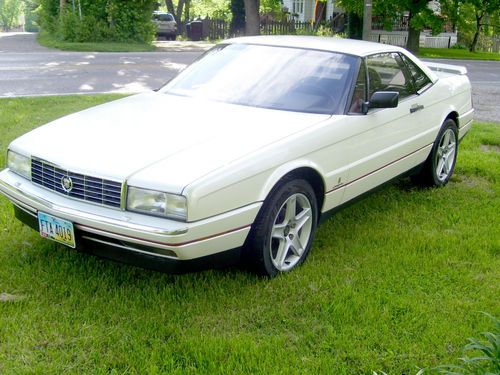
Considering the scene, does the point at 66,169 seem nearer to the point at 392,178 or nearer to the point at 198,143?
the point at 198,143

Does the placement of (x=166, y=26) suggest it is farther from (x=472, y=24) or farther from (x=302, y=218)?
(x=302, y=218)

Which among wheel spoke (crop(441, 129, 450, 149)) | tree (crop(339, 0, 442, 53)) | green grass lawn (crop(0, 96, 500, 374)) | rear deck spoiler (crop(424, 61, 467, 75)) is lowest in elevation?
green grass lawn (crop(0, 96, 500, 374))

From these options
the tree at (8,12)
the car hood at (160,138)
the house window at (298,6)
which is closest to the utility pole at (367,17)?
the car hood at (160,138)

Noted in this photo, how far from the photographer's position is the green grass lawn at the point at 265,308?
292 centimetres

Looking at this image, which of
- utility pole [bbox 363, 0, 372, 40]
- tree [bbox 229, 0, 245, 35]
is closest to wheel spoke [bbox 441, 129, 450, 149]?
utility pole [bbox 363, 0, 372, 40]

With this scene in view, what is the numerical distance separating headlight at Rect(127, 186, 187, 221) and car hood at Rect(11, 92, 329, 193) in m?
0.05

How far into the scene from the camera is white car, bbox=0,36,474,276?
317cm

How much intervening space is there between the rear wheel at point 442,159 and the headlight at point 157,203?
323cm

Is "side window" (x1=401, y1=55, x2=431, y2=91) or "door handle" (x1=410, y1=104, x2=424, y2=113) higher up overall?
"side window" (x1=401, y1=55, x2=431, y2=91)

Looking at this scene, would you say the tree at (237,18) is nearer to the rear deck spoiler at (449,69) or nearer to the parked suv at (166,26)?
the parked suv at (166,26)

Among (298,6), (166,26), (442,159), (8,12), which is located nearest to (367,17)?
(442,159)

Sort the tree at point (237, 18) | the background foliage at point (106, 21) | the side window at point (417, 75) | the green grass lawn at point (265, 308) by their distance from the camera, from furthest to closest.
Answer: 1. the tree at point (237, 18)
2. the background foliage at point (106, 21)
3. the side window at point (417, 75)
4. the green grass lawn at point (265, 308)

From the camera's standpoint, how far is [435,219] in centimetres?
497

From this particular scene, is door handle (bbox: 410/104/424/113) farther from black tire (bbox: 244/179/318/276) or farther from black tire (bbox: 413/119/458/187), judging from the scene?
black tire (bbox: 244/179/318/276)
